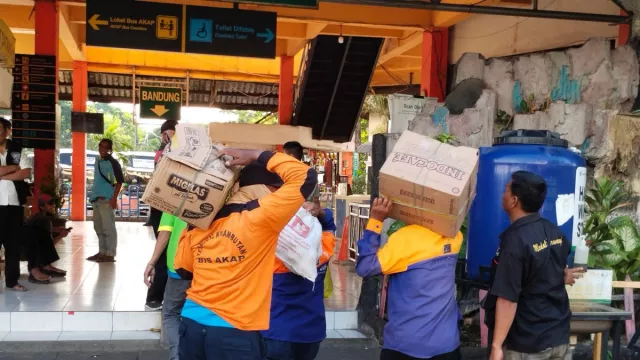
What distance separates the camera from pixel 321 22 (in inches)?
412

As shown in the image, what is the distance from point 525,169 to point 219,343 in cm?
185

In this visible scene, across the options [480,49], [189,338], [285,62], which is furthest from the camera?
[285,62]

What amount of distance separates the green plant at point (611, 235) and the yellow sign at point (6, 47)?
20.5 feet

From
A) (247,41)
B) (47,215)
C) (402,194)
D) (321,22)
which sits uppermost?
(321,22)

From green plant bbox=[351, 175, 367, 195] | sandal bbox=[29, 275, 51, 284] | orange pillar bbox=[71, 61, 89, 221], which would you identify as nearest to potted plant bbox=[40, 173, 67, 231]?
sandal bbox=[29, 275, 51, 284]

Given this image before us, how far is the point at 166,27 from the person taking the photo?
8219mm

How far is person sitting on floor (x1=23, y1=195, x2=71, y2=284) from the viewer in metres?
6.82

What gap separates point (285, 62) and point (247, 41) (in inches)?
209

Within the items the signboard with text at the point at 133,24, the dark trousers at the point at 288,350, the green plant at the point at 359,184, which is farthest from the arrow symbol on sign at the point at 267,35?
the green plant at the point at 359,184

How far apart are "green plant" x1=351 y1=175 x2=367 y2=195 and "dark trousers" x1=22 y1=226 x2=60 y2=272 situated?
12801 millimetres

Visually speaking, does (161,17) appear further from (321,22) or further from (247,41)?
(321,22)

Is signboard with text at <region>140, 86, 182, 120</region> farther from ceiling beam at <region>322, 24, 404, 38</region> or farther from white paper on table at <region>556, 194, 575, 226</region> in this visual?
white paper on table at <region>556, 194, 575, 226</region>

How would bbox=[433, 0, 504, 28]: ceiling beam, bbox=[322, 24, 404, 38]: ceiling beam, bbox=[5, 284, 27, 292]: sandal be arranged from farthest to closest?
1. bbox=[322, 24, 404, 38]: ceiling beam
2. bbox=[433, 0, 504, 28]: ceiling beam
3. bbox=[5, 284, 27, 292]: sandal

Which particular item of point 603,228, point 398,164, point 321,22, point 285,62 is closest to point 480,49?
point 321,22
